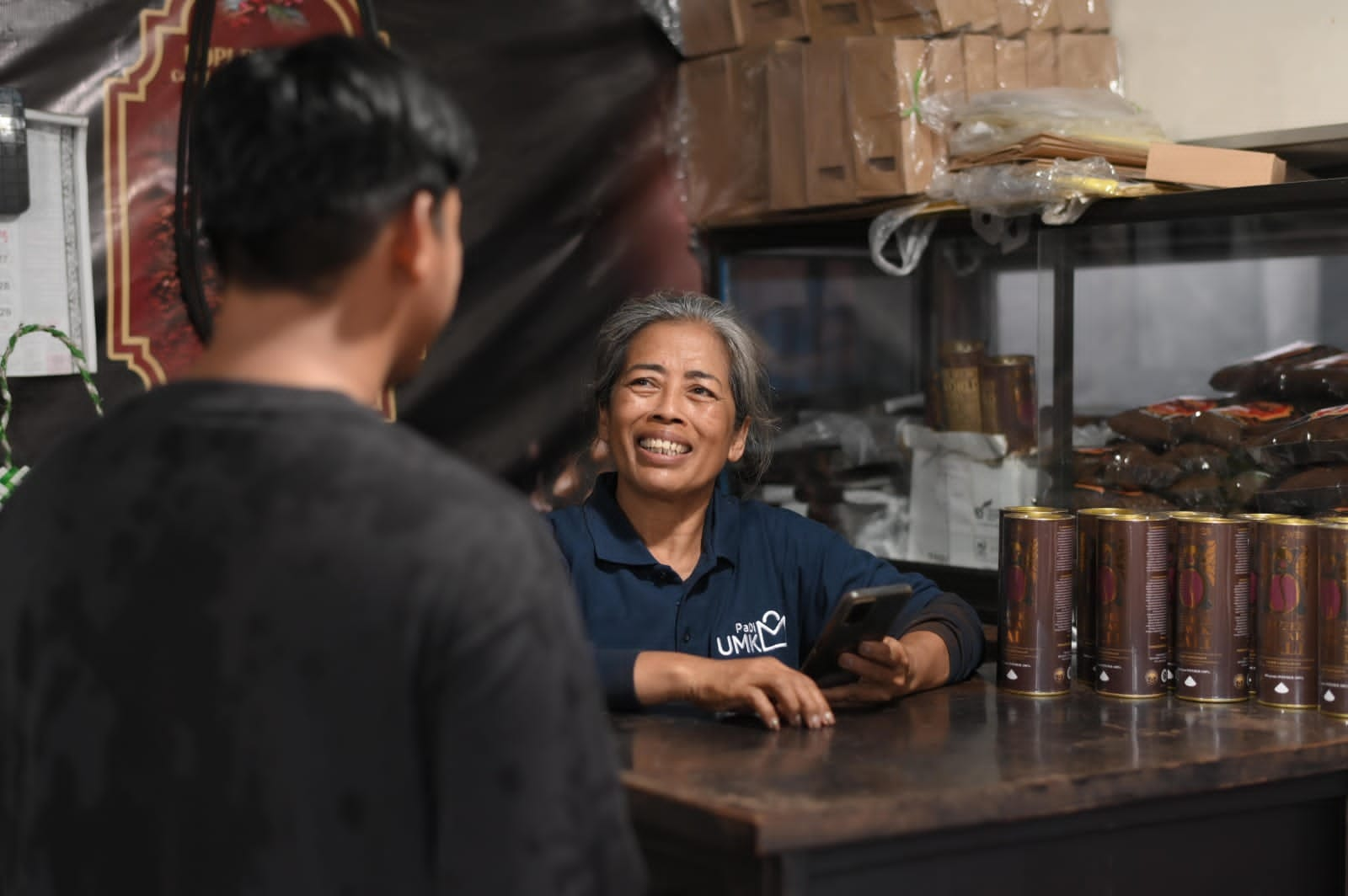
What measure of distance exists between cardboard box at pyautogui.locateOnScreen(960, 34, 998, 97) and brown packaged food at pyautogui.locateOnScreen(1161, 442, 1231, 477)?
2.56ft

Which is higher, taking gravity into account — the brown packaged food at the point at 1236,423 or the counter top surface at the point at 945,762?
the brown packaged food at the point at 1236,423

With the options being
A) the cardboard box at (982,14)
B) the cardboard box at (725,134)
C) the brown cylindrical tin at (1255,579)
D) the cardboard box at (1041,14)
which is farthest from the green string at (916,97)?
the brown cylindrical tin at (1255,579)

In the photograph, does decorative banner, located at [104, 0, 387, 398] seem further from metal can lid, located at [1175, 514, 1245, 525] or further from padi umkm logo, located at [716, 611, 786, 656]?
metal can lid, located at [1175, 514, 1245, 525]

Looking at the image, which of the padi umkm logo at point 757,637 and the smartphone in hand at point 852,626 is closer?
the smartphone in hand at point 852,626

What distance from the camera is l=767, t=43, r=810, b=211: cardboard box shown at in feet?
9.75

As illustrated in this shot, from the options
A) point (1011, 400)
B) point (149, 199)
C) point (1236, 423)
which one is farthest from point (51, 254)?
point (1236, 423)

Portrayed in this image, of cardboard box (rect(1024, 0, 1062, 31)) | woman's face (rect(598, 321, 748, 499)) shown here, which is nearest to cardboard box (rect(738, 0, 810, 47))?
cardboard box (rect(1024, 0, 1062, 31))

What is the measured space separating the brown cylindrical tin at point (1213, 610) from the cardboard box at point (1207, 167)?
2.54 feet

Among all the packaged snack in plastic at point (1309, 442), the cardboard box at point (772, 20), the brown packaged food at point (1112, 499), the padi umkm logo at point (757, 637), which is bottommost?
the padi umkm logo at point (757, 637)

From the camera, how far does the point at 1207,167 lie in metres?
2.46

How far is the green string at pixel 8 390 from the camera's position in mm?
2258

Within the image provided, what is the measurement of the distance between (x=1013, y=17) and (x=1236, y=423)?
3.01 ft

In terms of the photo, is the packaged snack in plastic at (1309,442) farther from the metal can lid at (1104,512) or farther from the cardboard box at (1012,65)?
the cardboard box at (1012,65)

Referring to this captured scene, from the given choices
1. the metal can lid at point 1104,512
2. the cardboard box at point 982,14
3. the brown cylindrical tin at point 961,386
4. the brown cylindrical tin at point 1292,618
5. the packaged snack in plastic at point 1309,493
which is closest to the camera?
the brown cylindrical tin at point 1292,618
